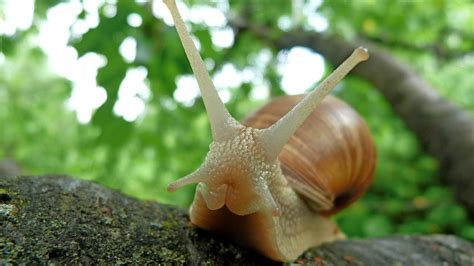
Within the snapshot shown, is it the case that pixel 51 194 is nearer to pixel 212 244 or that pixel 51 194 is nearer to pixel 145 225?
pixel 145 225

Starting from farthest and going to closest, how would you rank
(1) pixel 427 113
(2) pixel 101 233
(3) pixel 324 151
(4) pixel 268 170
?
1. (1) pixel 427 113
2. (3) pixel 324 151
3. (4) pixel 268 170
4. (2) pixel 101 233

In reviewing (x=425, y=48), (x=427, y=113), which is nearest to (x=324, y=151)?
(x=427, y=113)

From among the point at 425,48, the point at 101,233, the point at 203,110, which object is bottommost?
the point at 203,110

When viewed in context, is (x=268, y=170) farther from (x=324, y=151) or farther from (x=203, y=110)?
(x=203, y=110)

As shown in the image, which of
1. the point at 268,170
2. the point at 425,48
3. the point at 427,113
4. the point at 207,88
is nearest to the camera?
the point at 207,88

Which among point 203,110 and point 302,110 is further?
point 203,110

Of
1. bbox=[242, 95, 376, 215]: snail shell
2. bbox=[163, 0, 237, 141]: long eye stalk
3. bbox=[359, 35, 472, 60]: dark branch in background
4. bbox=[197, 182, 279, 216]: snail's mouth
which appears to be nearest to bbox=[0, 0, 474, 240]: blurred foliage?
bbox=[359, 35, 472, 60]: dark branch in background

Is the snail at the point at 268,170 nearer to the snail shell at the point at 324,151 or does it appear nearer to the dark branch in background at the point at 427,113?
the snail shell at the point at 324,151

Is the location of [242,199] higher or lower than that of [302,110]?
lower

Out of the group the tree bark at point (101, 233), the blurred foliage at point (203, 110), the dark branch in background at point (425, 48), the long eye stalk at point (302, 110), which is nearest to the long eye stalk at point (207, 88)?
the long eye stalk at point (302, 110)
